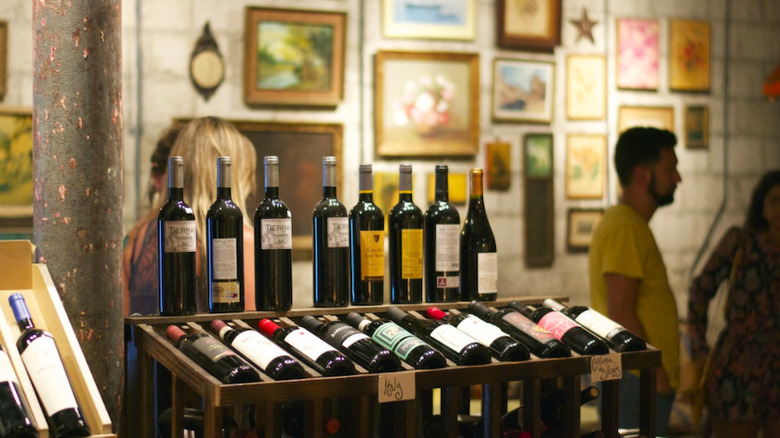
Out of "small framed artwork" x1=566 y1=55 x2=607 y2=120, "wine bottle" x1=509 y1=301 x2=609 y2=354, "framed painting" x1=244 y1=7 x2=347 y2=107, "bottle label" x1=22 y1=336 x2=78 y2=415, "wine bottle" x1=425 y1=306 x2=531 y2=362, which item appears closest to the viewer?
"bottle label" x1=22 y1=336 x2=78 y2=415

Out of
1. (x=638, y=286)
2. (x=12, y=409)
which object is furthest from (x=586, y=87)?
(x=12, y=409)

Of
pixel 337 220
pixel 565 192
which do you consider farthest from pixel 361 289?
pixel 565 192

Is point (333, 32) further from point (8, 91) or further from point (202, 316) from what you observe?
point (202, 316)

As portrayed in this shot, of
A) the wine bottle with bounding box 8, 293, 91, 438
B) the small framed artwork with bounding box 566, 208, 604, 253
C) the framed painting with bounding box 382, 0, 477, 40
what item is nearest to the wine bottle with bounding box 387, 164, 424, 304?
the wine bottle with bounding box 8, 293, 91, 438

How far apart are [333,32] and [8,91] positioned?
1.57 m

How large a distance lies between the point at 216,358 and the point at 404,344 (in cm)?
44

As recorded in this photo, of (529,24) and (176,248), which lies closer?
(176,248)

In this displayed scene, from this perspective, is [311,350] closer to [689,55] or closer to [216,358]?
[216,358]

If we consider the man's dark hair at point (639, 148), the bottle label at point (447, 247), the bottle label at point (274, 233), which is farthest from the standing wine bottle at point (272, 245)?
the man's dark hair at point (639, 148)

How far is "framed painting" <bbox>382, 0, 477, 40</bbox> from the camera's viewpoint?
184 inches

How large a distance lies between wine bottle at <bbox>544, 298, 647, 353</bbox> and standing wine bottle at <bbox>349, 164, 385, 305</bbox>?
52cm

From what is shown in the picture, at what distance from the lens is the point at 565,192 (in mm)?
5098

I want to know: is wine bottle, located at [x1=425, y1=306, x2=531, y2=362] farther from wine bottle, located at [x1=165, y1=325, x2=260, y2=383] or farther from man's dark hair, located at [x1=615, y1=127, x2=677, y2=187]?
man's dark hair, located at [x1=615, y1=127, x2=677, y2=187]

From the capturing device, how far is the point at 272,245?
2.25 meters
